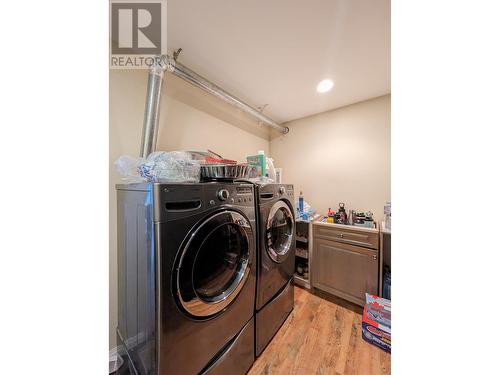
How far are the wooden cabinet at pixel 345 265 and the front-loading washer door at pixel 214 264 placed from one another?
106 centimetres

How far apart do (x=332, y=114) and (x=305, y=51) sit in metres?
1.12

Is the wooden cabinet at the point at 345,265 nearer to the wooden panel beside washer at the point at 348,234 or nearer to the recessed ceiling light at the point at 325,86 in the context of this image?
the wooden panel beside washer at the point at 348,234

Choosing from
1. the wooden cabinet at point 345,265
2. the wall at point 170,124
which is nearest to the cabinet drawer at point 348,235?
the wooden cabinet at point 345,265

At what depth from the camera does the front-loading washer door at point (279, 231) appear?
1153 mm

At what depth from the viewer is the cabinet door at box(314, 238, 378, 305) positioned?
1447 millimetres

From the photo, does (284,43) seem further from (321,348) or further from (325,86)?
(321,348)

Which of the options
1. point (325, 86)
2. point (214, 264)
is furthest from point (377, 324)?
point (325, 86)

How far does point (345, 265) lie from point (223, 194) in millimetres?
1472

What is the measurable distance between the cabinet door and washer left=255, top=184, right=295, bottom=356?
0.44m

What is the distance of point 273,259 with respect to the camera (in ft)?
3.84
